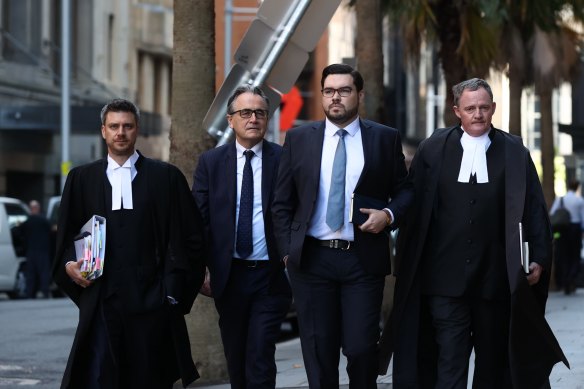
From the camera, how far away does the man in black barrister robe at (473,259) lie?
8.59 meters

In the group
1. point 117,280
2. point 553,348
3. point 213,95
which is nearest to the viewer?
point 117,280

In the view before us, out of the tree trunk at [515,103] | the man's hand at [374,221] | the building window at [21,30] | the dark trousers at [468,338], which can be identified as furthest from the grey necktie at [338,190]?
the building window at [21,30]

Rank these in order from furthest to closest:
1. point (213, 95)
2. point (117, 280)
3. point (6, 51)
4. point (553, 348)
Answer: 1. point (6, 51)
2. point (213, 95)
3. point (553, 348)
4. point (117, 280)

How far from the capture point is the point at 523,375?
8.63m

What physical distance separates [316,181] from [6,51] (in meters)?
33.5

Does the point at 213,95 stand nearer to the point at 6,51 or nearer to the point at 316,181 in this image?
the point at 316,181

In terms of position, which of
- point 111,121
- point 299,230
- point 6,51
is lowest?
point 299,230

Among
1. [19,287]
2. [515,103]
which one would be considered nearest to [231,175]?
[515,103]

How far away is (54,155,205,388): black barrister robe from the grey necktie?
0.69 meters

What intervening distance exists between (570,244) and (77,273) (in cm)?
1944

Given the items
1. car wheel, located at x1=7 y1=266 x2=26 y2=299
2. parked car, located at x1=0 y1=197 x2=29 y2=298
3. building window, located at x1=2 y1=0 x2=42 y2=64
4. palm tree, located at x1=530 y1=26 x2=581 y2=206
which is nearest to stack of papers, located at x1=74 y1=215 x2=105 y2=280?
parked car, located at x1=0 y1=197 x2=29 y2=298

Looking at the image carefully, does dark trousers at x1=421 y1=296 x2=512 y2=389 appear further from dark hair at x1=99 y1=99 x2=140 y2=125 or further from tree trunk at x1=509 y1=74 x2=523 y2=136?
tree trunk at x1=509 y1=74 x2=523 y2=136

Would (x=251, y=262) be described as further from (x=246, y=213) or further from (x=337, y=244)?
(x=337, y=244)

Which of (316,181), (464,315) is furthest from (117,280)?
(464,315)
